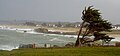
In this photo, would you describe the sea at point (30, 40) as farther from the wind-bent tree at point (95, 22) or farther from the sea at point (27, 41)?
the wind-bent tree at point (95, 22)

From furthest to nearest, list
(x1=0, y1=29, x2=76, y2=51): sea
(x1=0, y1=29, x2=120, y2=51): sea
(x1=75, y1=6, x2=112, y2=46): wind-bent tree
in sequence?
(x1=0, y1=29, x2=76, y2=51): sea → (x1=0, y1=29, x2=120, y2=51): sea → (x1=75, y1=6, x2=112, y2=46): wind-bent tree

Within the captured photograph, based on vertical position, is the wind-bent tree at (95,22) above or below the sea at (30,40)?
above

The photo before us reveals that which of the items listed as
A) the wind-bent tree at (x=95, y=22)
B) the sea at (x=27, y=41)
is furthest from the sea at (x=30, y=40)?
the wind-bent tree at (x=95, y=22)

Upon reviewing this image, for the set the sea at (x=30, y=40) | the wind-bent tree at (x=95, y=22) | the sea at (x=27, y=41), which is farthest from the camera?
the sea at (x=27, y=41)

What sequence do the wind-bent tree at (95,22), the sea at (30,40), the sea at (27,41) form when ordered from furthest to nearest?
the sea at (27,41)
the sea at (30,40)
the wind-bent tree at (95,22)

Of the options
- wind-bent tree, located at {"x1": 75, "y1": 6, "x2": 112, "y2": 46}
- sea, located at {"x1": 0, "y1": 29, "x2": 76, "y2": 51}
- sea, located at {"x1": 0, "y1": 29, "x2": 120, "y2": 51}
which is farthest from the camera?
sea, located at {"x1": 0, "y1": 29, "x2": 76, "y2": 51}

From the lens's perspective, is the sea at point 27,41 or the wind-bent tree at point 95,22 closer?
the wind-bent tree at point 95,22

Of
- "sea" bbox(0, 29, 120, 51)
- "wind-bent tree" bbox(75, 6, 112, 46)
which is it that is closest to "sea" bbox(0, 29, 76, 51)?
"sea" bbox(0, 29, 120, 51)

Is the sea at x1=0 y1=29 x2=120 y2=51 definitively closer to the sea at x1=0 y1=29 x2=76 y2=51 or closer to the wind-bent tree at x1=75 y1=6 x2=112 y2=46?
the sea at x1=0 y1=29 x2=76 y2=51

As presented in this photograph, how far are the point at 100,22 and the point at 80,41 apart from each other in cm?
314

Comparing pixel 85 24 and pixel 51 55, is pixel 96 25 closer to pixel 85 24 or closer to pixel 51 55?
pixel 85 24

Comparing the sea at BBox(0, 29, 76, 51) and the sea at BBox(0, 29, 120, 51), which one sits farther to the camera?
the sea at BBox(0, 29, 76, 51)

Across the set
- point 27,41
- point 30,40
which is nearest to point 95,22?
point 27,41

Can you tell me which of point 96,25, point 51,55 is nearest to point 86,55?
point 51,55
